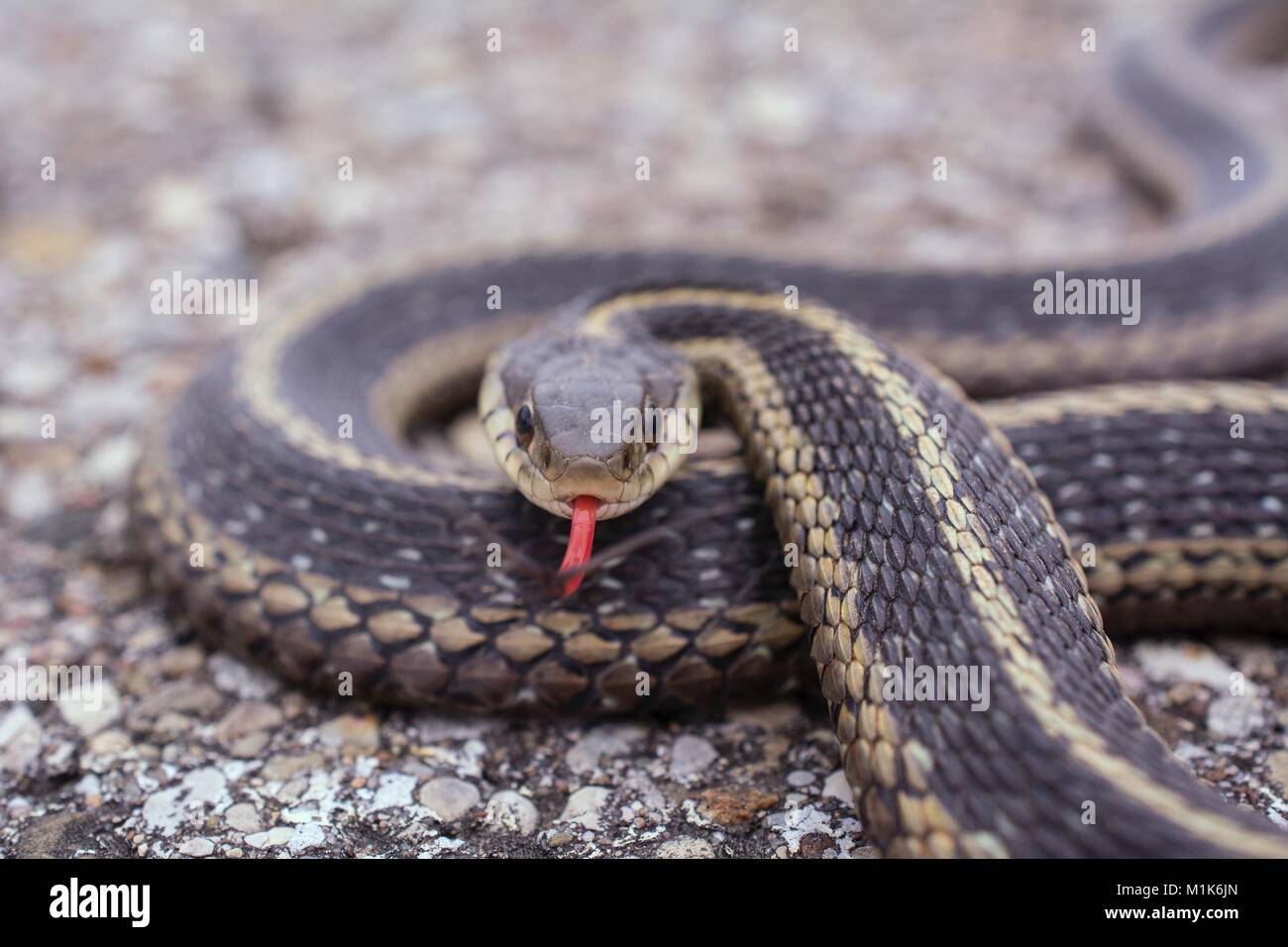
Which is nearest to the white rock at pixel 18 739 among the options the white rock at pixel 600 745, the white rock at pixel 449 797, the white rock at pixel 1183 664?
the white rock at pixel 449 797

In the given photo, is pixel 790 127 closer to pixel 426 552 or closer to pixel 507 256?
pixel 507 256

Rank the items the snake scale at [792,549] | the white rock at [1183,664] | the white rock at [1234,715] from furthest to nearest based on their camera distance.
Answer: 1. the white rock at [1183,664]
2. the white rock at [1234,715]
3. the snake scale at [792,549]

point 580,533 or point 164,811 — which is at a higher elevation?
point 580,533

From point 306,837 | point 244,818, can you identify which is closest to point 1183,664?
point 306,837

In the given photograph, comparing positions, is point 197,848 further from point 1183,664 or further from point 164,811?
point 1183,664

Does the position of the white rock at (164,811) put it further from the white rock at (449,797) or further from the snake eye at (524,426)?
the snake eye at (524,426)

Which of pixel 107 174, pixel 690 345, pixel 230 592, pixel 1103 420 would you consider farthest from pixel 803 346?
pixel 107 174

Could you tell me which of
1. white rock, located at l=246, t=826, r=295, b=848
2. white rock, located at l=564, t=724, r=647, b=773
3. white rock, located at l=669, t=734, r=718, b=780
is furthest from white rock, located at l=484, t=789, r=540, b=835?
white rock, located at l=246, t=826, r=295, b=848
